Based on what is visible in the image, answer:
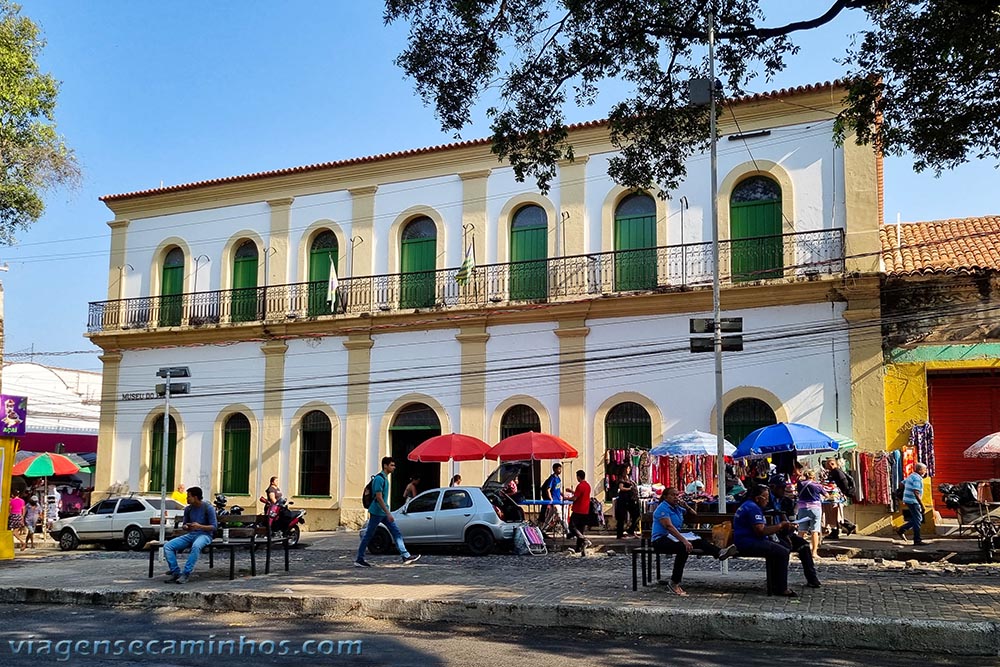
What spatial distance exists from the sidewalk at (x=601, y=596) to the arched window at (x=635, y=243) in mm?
7040

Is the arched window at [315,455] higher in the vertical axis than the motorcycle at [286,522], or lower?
higher

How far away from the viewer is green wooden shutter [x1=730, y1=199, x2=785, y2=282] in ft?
62.7

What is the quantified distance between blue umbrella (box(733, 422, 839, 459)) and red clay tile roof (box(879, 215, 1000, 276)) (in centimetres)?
401

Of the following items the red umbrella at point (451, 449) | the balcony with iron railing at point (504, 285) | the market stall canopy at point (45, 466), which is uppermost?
the balcony with iron railing at point (504, 285)

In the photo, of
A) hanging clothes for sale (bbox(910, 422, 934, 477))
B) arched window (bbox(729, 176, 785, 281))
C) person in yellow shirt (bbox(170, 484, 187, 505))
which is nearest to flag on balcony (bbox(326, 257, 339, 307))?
person in yellow shirt (bbox(170, 484, 187, 505))

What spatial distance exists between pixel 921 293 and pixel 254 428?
50.7 ft

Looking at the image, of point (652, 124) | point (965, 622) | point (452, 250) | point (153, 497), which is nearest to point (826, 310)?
point (652, 124)

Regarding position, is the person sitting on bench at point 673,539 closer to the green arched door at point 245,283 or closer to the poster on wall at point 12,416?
the poster on wall at point 12,416

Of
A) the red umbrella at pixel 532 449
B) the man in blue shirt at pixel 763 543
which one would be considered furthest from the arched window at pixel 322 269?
the man in blue shirt at pixel 763 543

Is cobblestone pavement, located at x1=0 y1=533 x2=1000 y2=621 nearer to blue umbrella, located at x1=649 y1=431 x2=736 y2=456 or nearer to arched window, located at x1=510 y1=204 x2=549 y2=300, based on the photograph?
blue umbrella, located at x1=649 y1=431 x2=736 y2=456

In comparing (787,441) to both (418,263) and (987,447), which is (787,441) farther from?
(418,263)

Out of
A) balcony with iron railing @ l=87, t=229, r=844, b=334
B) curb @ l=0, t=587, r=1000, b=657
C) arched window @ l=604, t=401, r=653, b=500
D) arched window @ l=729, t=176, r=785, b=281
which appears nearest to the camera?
curb @ l=0, t=587, r=1000, b=657

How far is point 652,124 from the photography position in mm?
13492

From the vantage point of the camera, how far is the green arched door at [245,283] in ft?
79.0
